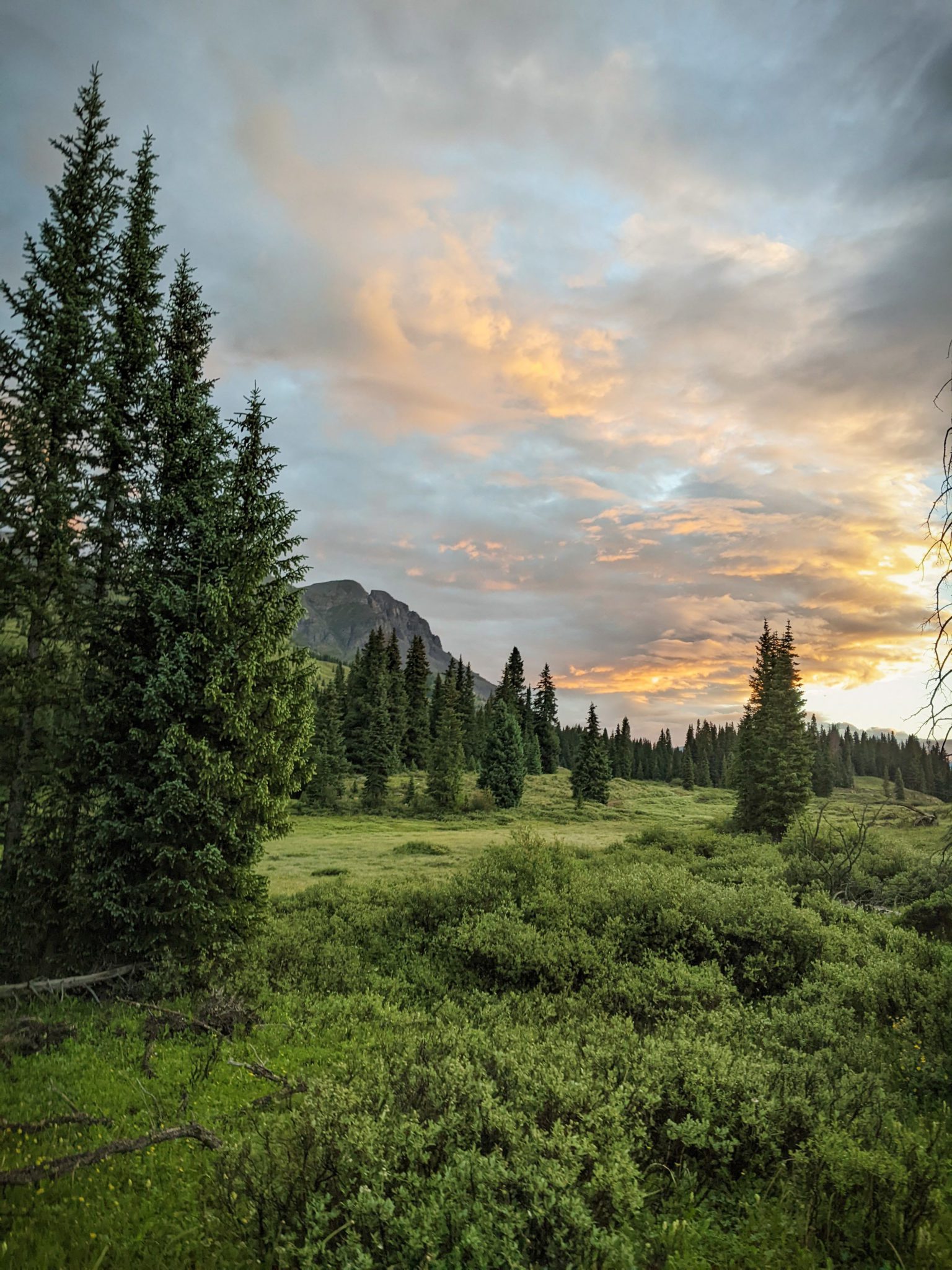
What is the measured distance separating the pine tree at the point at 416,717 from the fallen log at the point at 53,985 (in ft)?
222

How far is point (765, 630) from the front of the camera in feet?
183

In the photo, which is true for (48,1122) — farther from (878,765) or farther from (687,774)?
(878,765)

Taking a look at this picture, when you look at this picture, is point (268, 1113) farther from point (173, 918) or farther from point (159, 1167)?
point (173, 918)

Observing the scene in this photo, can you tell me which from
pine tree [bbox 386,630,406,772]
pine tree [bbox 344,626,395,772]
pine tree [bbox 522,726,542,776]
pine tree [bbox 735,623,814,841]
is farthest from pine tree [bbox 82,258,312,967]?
pine tree [bbox 522,726,542,776]

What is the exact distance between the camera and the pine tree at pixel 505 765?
67.6 m

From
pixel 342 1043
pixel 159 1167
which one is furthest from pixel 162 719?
pixel 159 1167

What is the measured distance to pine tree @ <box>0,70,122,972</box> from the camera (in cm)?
1316

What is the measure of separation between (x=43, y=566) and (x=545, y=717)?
93.4m

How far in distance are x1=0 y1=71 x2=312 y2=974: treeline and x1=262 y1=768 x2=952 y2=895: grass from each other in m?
2.42

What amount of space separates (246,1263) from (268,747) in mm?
9424

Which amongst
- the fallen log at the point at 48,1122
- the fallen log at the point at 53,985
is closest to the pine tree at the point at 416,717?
the fallen log at the point at 53,985

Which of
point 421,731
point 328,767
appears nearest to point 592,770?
point 421,731

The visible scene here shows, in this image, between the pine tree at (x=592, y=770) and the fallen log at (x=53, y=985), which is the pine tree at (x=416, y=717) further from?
the fallen log at (x=53, y=985)

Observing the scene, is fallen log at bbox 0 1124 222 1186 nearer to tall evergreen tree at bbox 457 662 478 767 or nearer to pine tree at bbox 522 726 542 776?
tall evergreen tree at bbox 457 662 478 767
